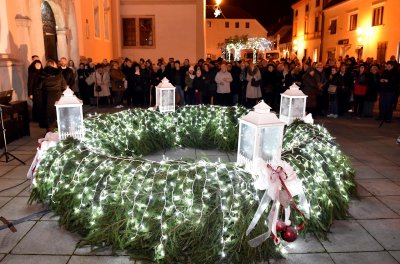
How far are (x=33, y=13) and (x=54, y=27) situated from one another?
9.53 feet

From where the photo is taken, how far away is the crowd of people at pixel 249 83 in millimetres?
11305

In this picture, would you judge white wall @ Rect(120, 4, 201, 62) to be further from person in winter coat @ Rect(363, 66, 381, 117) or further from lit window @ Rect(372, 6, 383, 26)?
person in winter coat @ Rect(363, 66, 381, 117)

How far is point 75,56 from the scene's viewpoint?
50.0 ft

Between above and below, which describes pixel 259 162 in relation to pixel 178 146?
above

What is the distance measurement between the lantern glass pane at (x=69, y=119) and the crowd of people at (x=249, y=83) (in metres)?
5.06

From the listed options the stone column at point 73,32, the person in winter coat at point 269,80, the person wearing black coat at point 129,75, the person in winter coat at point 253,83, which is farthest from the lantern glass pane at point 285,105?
the stone column at point 73,32

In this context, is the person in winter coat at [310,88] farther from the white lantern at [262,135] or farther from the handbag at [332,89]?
the white lantern at [262,135]

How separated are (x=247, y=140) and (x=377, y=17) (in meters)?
22.8

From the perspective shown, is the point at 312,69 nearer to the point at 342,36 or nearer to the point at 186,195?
the point at 186,195

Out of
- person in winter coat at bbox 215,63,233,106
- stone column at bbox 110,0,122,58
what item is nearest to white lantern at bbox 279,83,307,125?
person in winter coat at bbox 215,63,233,106

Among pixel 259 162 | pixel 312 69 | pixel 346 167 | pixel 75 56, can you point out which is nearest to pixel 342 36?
pixel 312 69

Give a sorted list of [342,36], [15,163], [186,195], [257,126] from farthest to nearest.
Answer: [342,36] < [15,163] < [257,126] < [186,195]

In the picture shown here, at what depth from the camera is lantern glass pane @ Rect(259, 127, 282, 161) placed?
164 inches

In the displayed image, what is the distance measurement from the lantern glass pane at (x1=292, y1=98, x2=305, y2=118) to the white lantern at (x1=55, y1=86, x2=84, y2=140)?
12.5ft
